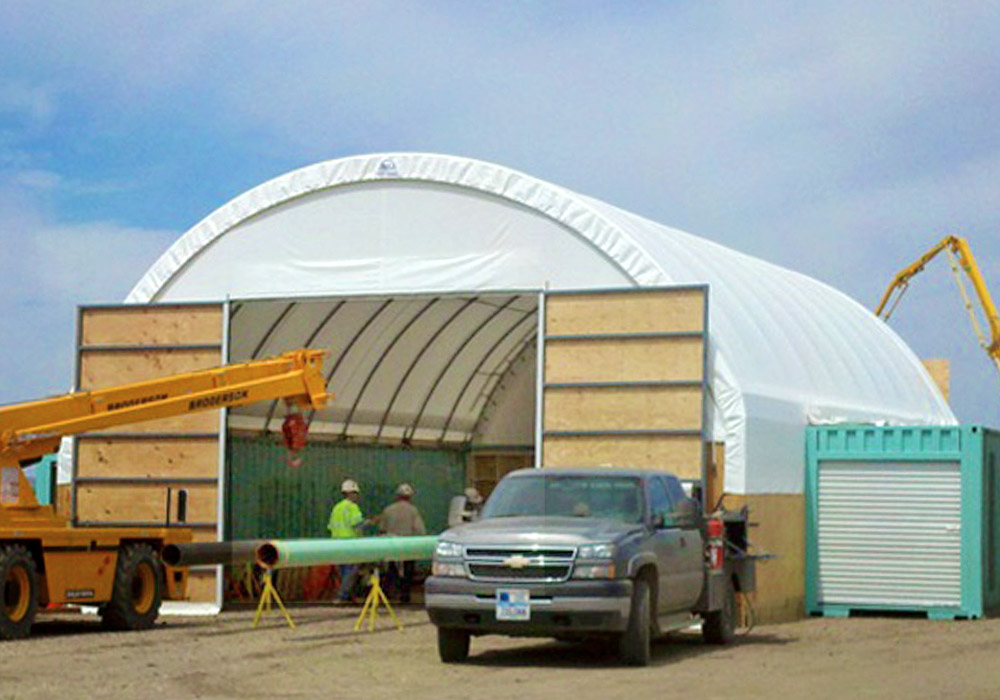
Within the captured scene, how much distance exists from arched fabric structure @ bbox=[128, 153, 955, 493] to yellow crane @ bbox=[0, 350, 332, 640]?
97.9 inches

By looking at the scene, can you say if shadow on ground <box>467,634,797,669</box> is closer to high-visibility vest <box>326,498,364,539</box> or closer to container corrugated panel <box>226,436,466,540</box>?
high-visibility vest <box>326,498,364,539</box>

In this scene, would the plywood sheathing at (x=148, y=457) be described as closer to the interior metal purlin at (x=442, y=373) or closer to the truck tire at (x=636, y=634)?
the interior metal purlin at (x=442, y=373)

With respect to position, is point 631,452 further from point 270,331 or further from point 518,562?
point 270,331

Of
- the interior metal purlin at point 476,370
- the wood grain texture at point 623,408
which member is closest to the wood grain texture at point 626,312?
the wood grain texture at point 623,408

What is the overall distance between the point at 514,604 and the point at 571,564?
597 millimetres

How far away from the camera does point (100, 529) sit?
19.4m

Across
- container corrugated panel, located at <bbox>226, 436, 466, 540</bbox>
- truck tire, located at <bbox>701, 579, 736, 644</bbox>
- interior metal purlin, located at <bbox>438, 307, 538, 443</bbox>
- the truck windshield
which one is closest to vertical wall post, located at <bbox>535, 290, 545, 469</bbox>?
truck tire, located at <bbox>701, 579, 736, 644</bbox>

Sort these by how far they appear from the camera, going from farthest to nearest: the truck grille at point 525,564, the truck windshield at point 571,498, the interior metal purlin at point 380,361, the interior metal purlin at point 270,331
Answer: the interior metal purlin at point 380,361 → the interior metal purlin at point 270,331 → the truck windshield at point 571,498 → the truck grille at point 525,564

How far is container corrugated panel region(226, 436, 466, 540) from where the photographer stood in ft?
87.4

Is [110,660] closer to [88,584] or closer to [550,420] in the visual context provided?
[88,584]

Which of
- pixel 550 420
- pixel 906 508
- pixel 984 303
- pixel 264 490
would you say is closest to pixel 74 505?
pixel 264 490

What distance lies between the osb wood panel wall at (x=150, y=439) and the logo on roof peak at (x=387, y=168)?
2.91m

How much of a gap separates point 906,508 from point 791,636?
12.9 ft

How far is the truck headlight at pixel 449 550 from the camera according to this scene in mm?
15078
